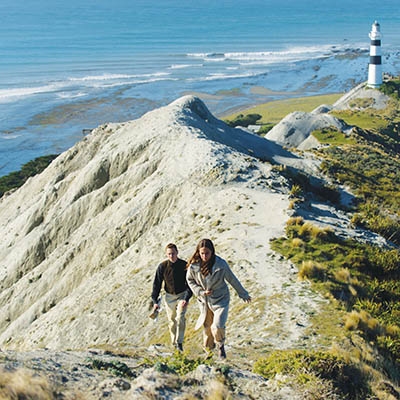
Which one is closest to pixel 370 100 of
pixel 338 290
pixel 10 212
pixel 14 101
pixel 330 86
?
pixel 330 86

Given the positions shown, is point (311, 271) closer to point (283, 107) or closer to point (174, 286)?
point (174, 286)

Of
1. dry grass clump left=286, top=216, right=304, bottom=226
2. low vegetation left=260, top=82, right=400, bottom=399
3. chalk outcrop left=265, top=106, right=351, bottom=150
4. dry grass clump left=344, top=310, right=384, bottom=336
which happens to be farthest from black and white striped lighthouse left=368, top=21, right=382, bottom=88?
dry grass clump left=344, top=310, right=384, bottom=336

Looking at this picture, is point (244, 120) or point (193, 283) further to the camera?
point (244, 120)

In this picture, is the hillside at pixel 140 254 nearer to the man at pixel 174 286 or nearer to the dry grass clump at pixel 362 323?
the dry grass clump at pixel 362 323

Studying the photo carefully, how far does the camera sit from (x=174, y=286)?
11359 mm

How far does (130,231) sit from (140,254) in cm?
303

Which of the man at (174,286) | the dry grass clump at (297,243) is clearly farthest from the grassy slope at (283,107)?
the man at (174,286)

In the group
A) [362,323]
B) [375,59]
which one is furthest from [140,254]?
[375,59]

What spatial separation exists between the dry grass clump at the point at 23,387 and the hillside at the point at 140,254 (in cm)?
38

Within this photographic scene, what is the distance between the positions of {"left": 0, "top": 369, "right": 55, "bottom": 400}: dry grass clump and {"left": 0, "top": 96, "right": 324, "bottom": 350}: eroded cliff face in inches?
219

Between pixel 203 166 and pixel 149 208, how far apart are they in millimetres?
3341

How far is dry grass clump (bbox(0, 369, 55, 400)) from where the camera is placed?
750 cm

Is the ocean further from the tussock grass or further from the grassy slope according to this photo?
the tussock grass

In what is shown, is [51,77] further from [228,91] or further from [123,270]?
[123,270]
